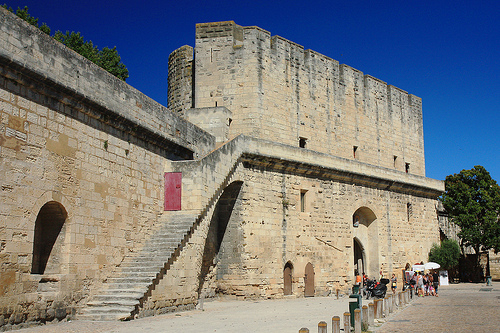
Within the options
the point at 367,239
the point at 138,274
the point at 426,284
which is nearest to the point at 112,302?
the point at 138,274

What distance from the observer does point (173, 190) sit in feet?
41.8

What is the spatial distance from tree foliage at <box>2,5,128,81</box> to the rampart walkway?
15.3 metres

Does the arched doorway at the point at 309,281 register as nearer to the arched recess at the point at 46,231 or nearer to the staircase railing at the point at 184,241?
the staircase railing at the point at 184,241

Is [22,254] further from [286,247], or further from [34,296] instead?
[286,247]

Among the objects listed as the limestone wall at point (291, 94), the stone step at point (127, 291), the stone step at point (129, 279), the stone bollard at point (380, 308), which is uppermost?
the limestone wall at point (291, 94)

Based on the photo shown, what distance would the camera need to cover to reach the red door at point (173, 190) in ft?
41.3

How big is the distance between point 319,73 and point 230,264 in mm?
9113

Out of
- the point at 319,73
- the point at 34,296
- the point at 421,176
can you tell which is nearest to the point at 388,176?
the point at 421,176

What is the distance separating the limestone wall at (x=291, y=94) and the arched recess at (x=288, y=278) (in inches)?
185

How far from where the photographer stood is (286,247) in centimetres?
1591

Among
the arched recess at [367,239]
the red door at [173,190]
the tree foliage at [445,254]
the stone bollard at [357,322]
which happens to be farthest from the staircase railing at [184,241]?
the tree foliage at [445,254]

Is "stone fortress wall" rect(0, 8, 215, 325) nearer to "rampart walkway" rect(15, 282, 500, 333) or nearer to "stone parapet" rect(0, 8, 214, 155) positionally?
"stone parapet" rect(0, 8, 214, 155)

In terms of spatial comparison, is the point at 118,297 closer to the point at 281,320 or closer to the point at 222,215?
the point at 281,320

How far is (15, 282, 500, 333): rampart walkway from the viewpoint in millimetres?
8297
